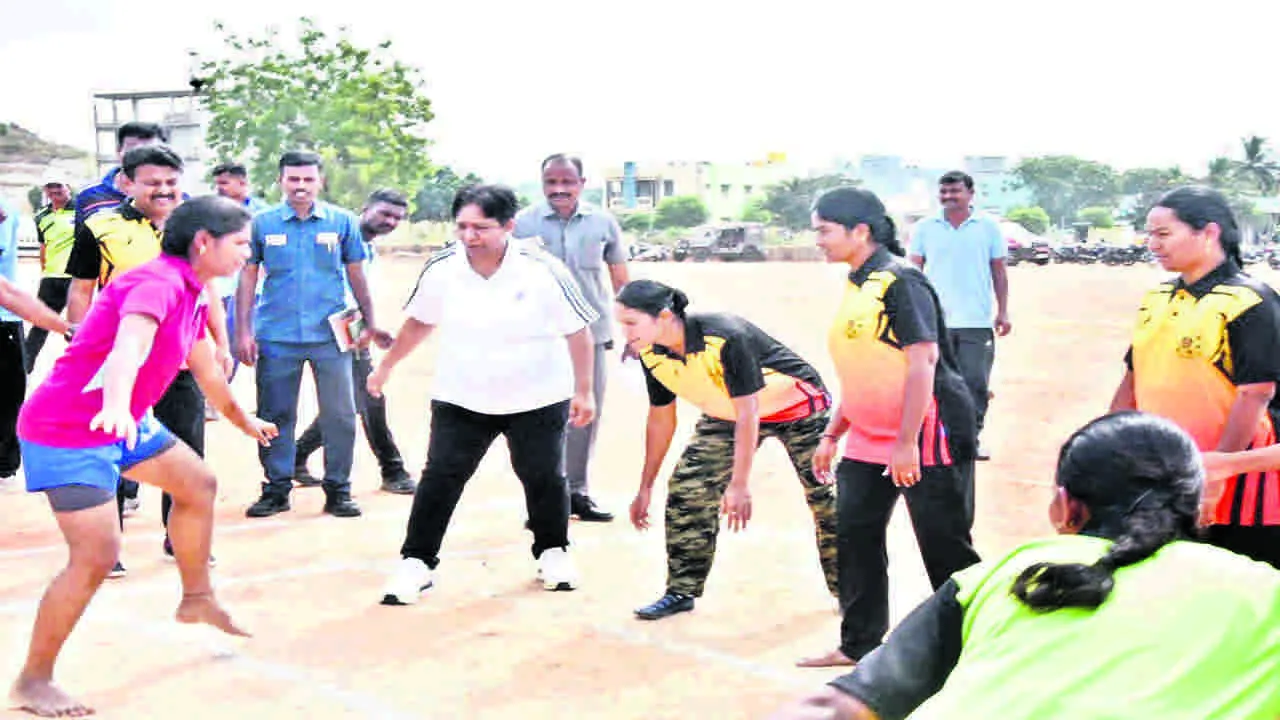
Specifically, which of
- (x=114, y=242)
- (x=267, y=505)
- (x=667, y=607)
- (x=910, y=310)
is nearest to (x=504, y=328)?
(x=667, y=607)

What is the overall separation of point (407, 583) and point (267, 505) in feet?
7.56

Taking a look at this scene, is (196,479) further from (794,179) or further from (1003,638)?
(794,179)

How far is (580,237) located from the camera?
8.98 metres

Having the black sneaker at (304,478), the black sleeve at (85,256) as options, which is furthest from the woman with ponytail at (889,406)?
the black sneaker at (304,478)

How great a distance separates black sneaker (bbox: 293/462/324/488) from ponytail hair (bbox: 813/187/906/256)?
208 inches


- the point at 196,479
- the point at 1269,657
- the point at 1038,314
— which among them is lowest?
the point at 1038,314

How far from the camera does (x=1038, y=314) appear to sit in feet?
87.9

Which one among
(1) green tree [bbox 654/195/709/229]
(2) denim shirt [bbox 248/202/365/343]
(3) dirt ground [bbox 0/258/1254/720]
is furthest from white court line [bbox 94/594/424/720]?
(1) green tree [bbox 654/195/709/229]

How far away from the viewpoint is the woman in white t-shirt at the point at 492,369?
6.87 m

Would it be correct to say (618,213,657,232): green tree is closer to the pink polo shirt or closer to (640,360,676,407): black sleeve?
(640,360,676,407): black sleeve

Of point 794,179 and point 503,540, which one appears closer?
point 503,540

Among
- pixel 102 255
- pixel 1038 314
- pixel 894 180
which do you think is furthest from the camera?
pixel 894 180

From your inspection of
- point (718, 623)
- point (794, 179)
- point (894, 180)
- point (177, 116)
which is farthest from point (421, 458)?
point (894, 180)

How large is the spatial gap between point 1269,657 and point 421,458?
9408mm
